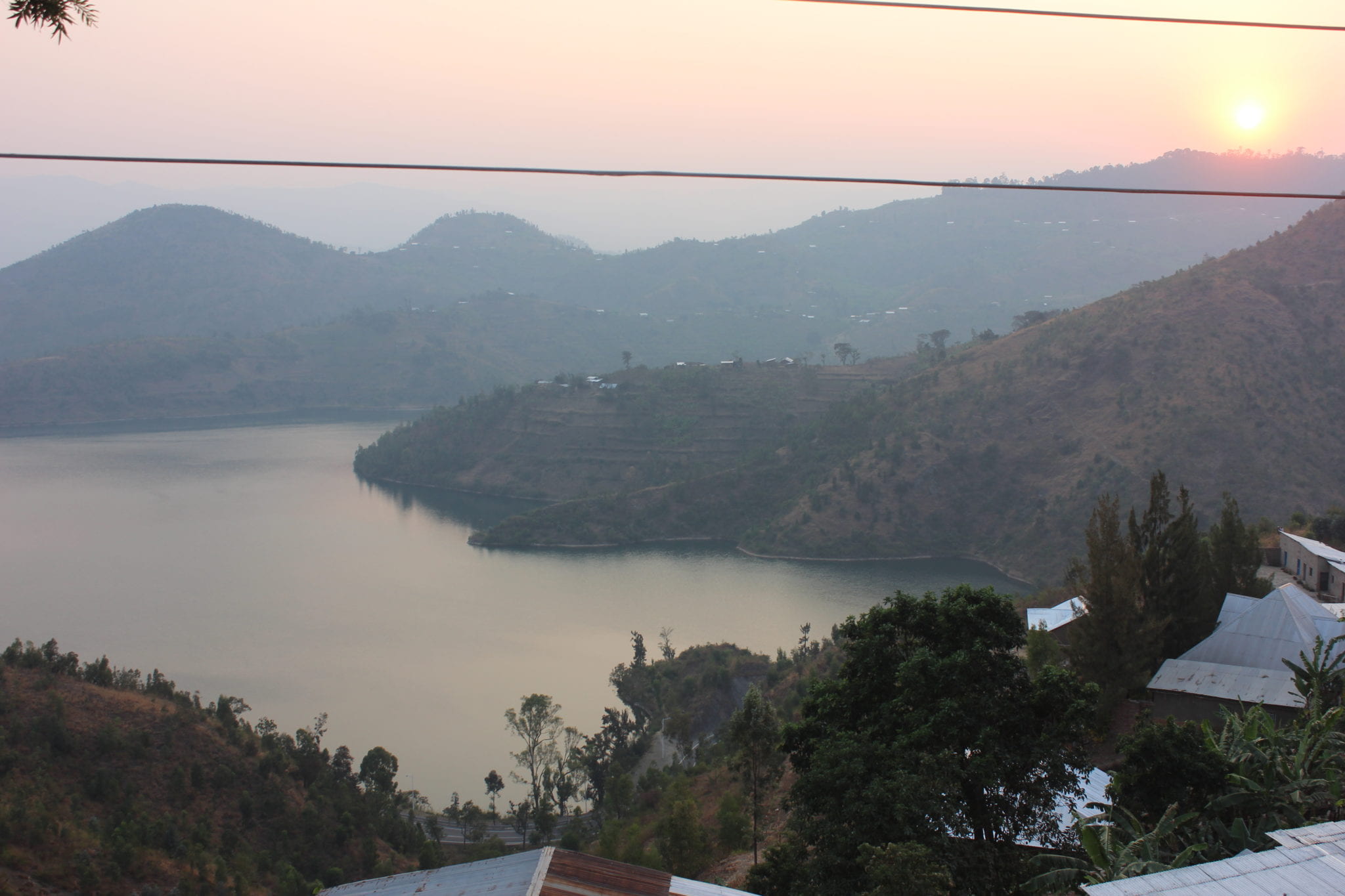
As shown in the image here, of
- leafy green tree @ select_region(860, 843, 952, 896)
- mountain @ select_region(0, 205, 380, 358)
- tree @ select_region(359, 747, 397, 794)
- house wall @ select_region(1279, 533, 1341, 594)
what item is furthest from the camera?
mountain @ select_region(0, 205, 380, 358)

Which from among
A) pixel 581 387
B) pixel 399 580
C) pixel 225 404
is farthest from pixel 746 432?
pixel 225 404

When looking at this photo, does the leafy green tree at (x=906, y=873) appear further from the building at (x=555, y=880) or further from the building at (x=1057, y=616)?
the building at (x=1057, y=616)

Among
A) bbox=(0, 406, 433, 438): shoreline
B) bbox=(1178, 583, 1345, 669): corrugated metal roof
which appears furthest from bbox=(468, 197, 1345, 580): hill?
bbox=(0, 406, 433, 438): shoreline

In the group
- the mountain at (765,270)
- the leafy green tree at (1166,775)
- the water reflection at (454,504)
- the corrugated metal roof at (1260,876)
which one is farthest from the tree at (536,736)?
the mountain at (765,270)

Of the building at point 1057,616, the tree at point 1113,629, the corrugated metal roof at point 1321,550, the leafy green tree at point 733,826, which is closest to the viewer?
the leafy green tree at point 733,826

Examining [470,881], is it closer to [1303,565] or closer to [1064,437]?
[1303,565]

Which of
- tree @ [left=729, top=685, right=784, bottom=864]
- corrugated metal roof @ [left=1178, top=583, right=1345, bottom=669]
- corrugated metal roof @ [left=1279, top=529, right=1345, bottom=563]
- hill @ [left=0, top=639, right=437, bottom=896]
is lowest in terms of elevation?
hill @ [left=0, top=639, right=437, bottom=896]

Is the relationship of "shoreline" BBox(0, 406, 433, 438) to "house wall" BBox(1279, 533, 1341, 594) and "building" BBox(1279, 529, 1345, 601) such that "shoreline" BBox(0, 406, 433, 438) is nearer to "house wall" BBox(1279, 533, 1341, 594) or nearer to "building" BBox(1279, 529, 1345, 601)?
"house wall" BBox(1279, 533, 1341, 594)
